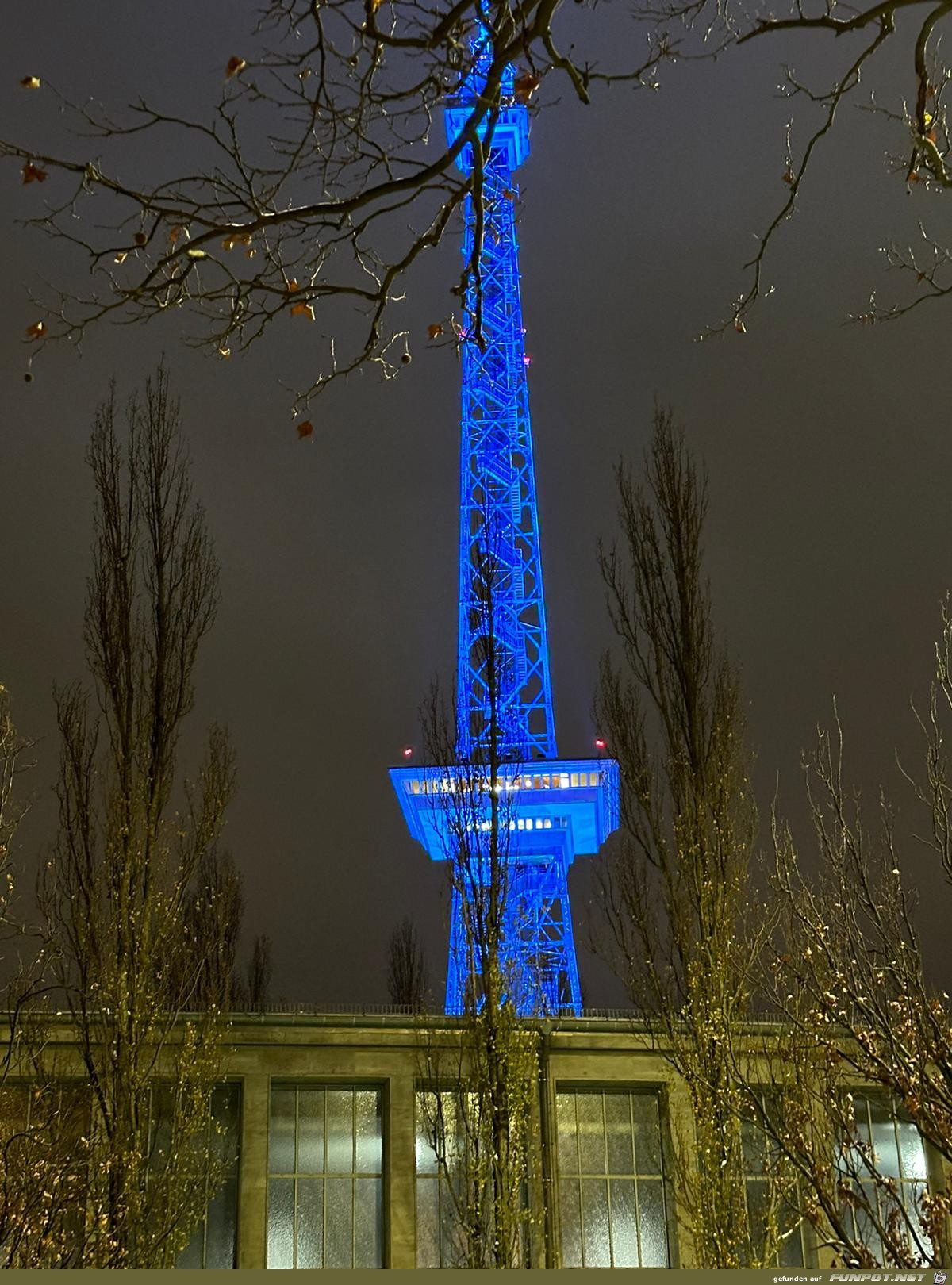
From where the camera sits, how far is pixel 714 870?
46.5 feet

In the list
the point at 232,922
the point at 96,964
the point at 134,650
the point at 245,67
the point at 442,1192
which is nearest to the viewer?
the point at 245,67

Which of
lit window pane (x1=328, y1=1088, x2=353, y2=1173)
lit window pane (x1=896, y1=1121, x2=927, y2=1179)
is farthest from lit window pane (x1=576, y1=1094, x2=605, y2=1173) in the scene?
lit window pane (x1=896, y1=1121, x2=927, y2=1179)

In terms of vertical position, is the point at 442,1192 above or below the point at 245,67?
below

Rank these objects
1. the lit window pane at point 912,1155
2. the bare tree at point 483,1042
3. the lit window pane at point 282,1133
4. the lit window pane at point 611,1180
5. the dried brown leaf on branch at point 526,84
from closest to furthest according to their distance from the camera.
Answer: the dried brown leaf on branch at point 526,84 → the bare tree at point 483,1042 → the lit window pane at point 282,1133 → the lit window pane at point 611,1180 → the lit window pane at point 912,1155

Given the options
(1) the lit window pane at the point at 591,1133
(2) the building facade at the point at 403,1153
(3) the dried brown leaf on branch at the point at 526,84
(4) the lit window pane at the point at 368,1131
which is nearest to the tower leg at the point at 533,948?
(2) the building facade at the point at 403,1153

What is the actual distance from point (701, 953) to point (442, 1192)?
459cm

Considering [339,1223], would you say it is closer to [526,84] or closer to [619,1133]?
[619,1133]

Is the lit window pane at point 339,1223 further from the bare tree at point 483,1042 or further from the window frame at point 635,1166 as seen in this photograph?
the window frame at point 635,1166

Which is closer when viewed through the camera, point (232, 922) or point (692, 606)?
point (692, 606)

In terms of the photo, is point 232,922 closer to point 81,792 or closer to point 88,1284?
point 81,792

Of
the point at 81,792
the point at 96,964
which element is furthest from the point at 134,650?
the point at 96,964

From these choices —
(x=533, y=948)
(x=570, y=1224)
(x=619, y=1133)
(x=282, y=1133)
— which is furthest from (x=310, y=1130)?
(x=533, y=948)

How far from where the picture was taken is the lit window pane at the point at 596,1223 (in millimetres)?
15961

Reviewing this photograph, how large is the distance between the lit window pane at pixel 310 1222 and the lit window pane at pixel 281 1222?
0.09 metres
